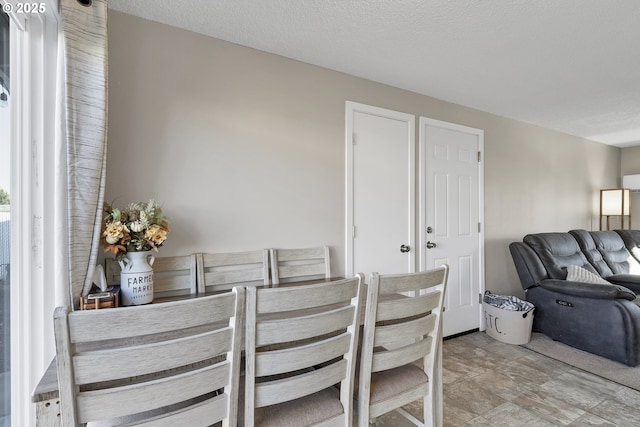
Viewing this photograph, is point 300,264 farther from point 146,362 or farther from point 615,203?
point 615,203

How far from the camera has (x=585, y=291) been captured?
2.76 metres

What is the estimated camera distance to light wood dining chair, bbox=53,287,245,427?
836mm

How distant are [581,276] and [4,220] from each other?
4.39 metres

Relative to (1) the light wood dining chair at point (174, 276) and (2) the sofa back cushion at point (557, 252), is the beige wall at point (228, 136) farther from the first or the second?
(2) the sofa back cushion at point (557, 252)

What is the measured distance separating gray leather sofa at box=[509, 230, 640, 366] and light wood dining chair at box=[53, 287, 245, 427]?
3.17 metres

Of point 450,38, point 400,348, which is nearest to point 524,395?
A: point 400,348

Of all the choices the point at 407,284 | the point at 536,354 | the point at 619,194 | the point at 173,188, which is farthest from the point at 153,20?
the point at 619,194

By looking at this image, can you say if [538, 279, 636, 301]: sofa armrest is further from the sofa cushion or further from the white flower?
the white flower

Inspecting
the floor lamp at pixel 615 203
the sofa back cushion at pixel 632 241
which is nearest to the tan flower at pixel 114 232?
the sofa back cushion at pixel 632 241

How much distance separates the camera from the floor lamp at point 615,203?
14.9 feet

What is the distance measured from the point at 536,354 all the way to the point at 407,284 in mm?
2360

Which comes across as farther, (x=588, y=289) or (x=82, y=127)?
(x=588, y=289)

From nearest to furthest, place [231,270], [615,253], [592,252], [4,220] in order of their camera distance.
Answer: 1. [4,220]
2. [231,270]
3. [592,252]
4. [615,253]

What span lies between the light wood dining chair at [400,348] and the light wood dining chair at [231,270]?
0.93m
